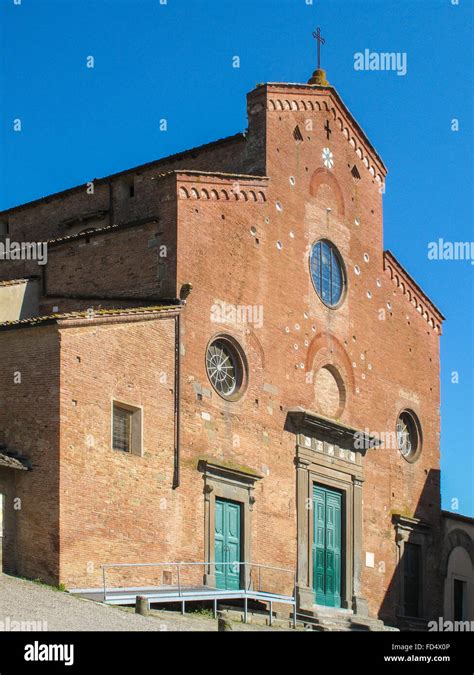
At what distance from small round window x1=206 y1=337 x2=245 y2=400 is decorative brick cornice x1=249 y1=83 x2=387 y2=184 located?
237 inches

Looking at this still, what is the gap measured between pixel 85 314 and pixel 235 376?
5.20 metres

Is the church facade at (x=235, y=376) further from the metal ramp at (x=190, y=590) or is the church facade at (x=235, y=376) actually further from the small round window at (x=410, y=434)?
the metal ramp at (x=190, y=590)

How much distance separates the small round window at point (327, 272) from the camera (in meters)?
30.0

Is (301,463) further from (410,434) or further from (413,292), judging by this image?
(413,292)

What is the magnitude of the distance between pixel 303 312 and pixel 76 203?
6.79 metres

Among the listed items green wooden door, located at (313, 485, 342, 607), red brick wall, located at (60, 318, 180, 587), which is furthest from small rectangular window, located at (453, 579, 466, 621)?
red brick wall, located at (60, 318, 180, 587)

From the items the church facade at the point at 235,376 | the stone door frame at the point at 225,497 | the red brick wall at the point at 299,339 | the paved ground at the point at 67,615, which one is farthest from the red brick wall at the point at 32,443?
the stone door frame at the point at 225,497

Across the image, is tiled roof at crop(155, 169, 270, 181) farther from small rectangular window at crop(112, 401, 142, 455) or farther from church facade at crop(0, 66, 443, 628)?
small rectangular window at crop(112, 401, 142, 455)

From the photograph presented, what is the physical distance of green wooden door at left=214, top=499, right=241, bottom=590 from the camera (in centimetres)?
2522

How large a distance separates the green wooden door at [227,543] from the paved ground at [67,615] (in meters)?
3.50

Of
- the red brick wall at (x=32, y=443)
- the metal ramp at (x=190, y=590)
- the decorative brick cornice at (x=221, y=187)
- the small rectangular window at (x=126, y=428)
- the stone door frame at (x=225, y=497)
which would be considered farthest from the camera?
the decorative brick cornice at (x=221, y=187)

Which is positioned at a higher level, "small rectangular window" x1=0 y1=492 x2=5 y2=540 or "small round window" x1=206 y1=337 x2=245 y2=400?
"small round window" x1=206 y1=337 x2=245 y2=400

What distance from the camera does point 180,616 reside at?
70.5ft
